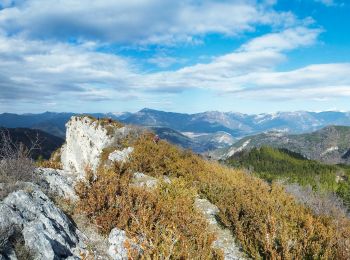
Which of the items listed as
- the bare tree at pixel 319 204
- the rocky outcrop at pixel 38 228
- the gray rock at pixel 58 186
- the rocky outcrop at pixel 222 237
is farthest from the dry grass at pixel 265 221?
the gray rock at pixel 58 186

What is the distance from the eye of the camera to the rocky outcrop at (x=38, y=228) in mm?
7117

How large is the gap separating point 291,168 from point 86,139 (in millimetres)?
133867

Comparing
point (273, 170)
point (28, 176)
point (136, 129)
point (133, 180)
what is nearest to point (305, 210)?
point (133, 180)

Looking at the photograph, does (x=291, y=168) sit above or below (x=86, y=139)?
below

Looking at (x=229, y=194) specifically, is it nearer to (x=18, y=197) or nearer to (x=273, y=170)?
(x=18, y=197)

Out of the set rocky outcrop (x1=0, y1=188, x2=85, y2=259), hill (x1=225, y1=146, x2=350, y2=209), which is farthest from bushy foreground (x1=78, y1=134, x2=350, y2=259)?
hill (x1=225, y1=146, x2=350, y2=209)

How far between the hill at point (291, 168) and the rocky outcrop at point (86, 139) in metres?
78.0

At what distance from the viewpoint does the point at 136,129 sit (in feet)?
96.4

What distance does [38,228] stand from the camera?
7.67 meters

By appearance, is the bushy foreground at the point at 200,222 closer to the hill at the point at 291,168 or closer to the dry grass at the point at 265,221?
the dry grass at the point at 265,221

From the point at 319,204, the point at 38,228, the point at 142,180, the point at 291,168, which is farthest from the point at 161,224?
the point at 291,168

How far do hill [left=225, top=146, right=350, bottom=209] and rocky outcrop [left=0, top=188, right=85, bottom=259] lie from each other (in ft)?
360

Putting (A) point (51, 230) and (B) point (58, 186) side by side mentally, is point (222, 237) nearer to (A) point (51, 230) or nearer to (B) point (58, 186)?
(A) point (51, 230)

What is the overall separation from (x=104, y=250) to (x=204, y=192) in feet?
26.6
